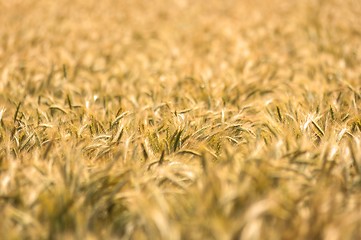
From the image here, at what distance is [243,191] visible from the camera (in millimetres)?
1465

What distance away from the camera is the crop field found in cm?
147

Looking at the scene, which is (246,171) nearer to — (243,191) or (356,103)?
(243,191)

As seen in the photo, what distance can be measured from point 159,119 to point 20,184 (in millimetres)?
1117

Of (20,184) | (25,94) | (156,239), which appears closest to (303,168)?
(156,239)

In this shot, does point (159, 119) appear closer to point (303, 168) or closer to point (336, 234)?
point (303, 168)

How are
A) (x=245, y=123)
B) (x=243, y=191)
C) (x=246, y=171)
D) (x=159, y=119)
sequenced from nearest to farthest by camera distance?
(x=243, y=191), (x=246, y=171), (x=245, y=123), (x=159, y=119)

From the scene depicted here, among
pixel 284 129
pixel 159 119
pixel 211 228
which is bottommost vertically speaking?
pixel 159 119

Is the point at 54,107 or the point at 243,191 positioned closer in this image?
the point at 243,191

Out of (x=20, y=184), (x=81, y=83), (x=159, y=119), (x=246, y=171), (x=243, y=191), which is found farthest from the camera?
(x=81, y=83)

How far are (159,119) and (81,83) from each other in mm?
1321

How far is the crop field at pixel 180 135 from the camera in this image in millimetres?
1470

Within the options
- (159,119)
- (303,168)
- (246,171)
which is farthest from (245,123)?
(246,171)

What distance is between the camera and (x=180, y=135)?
2248 mm

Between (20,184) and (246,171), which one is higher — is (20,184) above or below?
below
